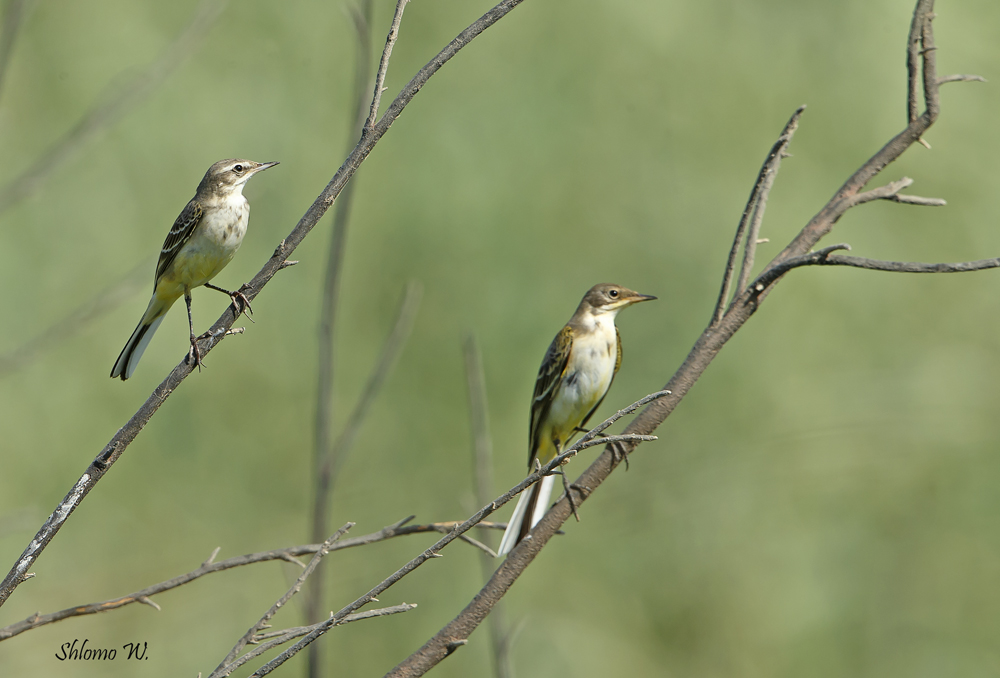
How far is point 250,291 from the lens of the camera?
5.95 ft

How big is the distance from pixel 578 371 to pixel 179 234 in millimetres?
2583

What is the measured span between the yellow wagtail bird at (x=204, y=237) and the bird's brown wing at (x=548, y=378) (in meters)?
2.26

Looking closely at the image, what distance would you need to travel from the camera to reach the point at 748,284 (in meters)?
2.32

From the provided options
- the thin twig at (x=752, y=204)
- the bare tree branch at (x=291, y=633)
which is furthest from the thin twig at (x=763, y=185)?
the bare tree branch at (x=291, y=633)

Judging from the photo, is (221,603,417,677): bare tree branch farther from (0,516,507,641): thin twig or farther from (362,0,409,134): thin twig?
(362,0,409,134): thin twig

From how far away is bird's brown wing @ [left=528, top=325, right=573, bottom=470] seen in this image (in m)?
5.50

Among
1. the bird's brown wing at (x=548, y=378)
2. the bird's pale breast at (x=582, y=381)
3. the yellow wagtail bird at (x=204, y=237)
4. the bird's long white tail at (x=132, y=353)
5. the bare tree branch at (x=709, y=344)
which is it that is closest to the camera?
the bare tree branch at (x=709, y=344)

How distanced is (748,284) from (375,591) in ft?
4.31

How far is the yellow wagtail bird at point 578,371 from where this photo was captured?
541 cm

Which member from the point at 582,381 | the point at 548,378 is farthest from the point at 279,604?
the point at 548,378

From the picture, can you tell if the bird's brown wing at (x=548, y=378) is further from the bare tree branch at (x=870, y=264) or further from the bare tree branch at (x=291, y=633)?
the bare tree branch at (x=291, y=633)

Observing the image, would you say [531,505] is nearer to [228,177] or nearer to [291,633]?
[291,633]

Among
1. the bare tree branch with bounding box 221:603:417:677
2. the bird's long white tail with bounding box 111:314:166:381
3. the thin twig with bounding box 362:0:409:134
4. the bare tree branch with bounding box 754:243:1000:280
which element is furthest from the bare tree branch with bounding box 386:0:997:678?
the bird's long white tail with bounding box 111:314:166:381

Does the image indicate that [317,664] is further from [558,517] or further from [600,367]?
[600,367]
